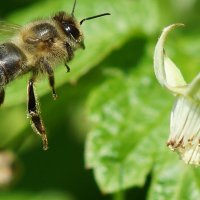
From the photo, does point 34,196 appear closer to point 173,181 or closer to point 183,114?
point 173,181

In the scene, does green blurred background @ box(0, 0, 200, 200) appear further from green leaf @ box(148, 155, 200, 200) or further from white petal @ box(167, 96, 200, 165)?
white petal @ box(167, 96, 200, 165)

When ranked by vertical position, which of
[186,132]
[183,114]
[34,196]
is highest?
[183,114]

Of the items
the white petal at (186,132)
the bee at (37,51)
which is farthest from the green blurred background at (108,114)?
the white petal at (186,132)

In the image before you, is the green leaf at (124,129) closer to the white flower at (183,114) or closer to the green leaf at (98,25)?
the green leaf at (98,25)

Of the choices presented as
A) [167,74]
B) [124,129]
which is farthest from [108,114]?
[167,74]

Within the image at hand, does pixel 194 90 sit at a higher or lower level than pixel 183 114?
higher
